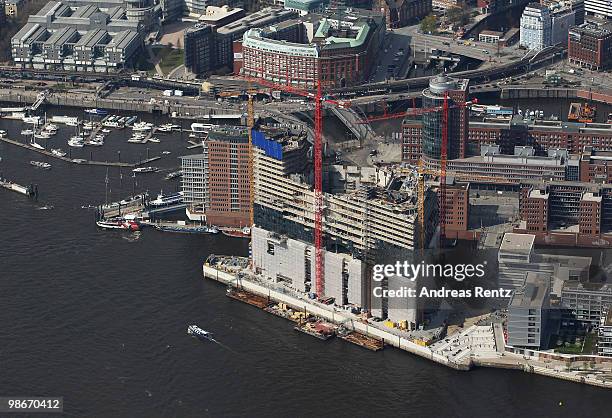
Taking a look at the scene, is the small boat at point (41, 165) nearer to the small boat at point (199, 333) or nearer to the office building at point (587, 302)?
the small boat at point (199, 333)

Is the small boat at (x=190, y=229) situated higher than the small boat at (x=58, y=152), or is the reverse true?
the small boat at (x=58, y=152)

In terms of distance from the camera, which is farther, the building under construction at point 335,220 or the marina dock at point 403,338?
the building under construction at point 335,220

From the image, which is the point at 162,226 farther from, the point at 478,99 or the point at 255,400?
the point at 478,99

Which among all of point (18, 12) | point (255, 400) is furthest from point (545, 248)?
point (18, 12)

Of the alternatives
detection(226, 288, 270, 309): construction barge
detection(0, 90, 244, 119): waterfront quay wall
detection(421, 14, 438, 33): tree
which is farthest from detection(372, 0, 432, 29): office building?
detection(226, 288, 270, 309): construction barge

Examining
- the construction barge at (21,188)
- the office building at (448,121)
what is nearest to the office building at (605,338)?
the office building at (448,121)

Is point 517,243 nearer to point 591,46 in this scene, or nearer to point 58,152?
point 58,152

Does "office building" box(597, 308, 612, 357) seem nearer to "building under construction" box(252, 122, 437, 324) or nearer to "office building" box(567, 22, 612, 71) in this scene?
"building under construction" box(252, 122, 437, 324)
